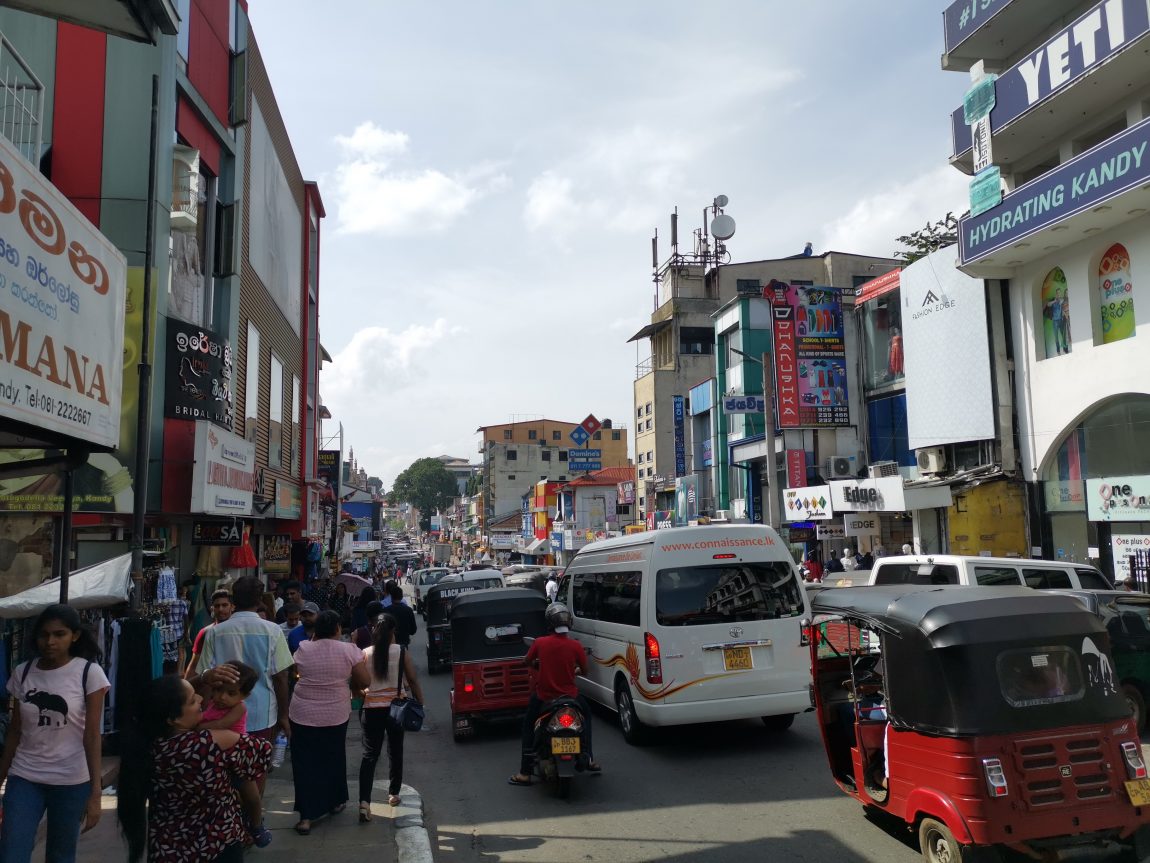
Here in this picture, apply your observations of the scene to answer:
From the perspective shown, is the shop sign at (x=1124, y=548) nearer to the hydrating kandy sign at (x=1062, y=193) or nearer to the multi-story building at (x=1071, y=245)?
the multi-story building at (x=1071, y=245)

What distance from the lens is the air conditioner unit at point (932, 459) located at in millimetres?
24469

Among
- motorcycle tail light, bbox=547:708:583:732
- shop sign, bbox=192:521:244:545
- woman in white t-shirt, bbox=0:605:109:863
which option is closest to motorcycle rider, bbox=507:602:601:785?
motorcycle tail light, bbox=547:708:583:732

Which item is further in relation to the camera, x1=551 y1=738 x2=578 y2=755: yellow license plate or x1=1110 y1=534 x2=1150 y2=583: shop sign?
x1=1110 y1=534 x2=1150 y2=583: shop sign

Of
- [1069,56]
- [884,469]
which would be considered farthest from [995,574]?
[884,469]

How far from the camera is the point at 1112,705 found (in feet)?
17.2

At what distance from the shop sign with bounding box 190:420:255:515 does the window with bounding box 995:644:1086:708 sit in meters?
11.9

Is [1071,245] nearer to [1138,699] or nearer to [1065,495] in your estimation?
[1065,495]

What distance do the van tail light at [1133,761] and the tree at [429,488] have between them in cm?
13100

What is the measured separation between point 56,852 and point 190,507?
33.1ft

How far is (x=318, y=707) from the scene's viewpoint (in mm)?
6758

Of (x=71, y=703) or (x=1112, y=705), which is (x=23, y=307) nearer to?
(x=71, y=703)

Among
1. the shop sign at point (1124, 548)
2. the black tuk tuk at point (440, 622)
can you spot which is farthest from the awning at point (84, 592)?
the shop sign at point (1124, 548)

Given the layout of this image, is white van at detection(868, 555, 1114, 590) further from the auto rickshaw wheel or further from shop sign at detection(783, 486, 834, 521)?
shop sign at detection(783, 486, 834, 521)

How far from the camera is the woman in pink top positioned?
6.75 meters
